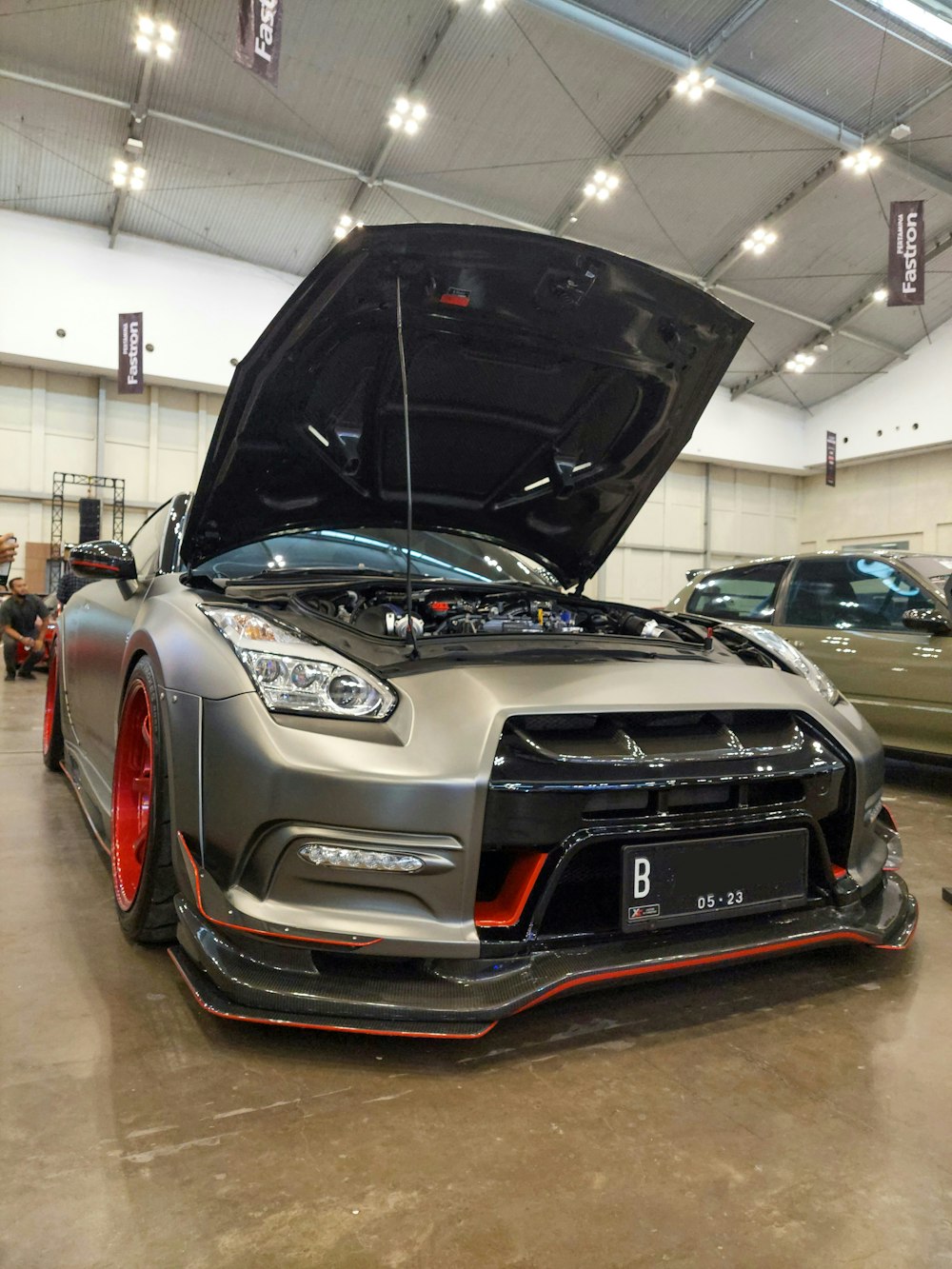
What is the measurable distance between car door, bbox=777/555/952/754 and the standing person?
24.7 ft

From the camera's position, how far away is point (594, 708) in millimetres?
1607

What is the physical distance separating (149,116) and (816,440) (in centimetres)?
1521

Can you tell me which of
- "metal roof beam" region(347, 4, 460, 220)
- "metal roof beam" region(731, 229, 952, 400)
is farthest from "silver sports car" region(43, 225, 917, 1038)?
"metal roof beam" region(731, 229, 952, 400)

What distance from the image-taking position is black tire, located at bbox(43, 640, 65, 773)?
3.71m

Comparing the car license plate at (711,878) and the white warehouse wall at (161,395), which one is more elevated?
the white warehouse wall at (161,395)

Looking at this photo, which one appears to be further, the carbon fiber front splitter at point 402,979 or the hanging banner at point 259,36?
the hanging banner at point 259,36

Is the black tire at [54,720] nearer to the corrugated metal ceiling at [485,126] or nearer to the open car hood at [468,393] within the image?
the open car hood at [468,393]

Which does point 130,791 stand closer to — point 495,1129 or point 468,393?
point 495,1129

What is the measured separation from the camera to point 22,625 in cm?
884

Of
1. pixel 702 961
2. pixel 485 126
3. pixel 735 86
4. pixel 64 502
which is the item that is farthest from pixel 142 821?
pixel 64 502

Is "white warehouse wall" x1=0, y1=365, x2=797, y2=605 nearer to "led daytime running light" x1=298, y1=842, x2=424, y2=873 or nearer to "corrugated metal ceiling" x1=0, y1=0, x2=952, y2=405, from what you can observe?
"corrugated metal ceiling" x1=0, y1=0, x2=952, y2=405

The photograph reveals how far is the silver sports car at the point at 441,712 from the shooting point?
147 centimetres

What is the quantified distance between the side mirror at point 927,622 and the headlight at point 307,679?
10.7ft

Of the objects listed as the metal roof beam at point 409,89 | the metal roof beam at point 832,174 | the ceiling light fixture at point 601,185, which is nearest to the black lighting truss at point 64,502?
the metal roof beam at point 409,89
